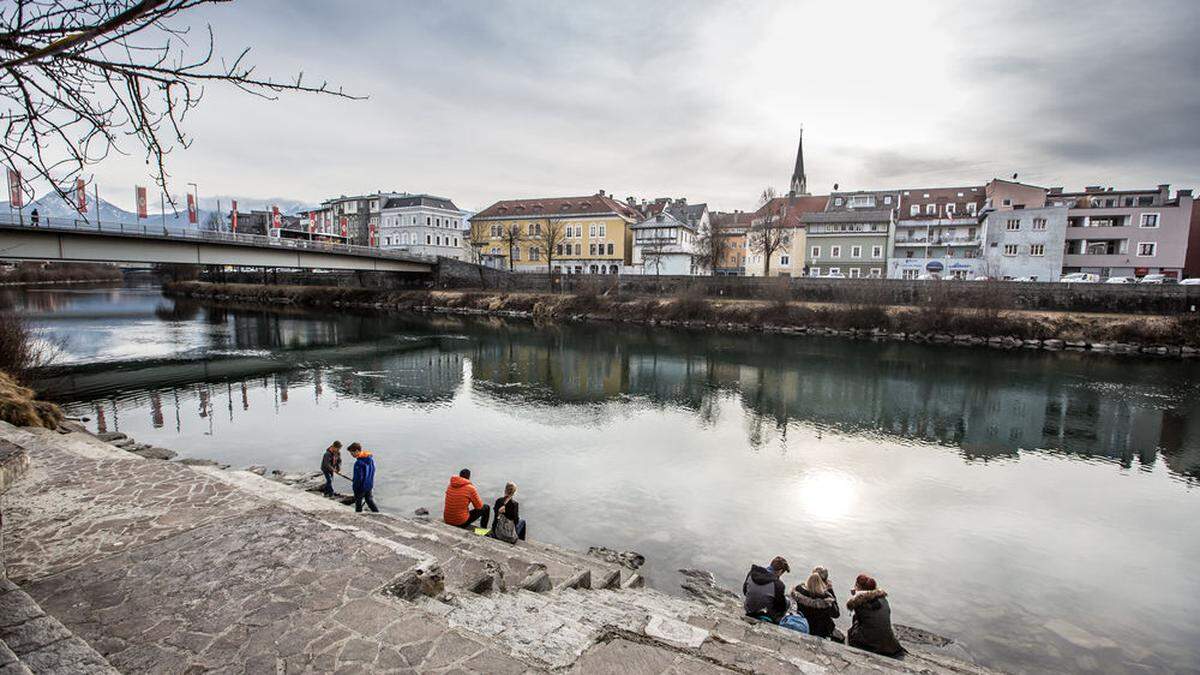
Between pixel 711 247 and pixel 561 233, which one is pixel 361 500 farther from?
pixel 561 233

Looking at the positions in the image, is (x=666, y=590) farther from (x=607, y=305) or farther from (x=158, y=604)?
(x=607, y=305)

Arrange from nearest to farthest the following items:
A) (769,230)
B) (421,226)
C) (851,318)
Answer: (851,318) → (769,230) → (421,226)

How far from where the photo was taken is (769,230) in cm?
6856

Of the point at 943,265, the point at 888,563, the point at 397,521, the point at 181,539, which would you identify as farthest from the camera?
the point at 943,265

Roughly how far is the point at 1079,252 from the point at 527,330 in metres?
59.0

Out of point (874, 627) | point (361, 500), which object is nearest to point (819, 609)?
point (874, 627)

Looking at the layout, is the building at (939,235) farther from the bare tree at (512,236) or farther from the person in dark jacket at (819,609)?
the person in dark jacket at (819,609)

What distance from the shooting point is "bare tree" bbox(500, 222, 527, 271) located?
83.6 meters

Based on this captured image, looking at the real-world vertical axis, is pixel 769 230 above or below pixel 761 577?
above

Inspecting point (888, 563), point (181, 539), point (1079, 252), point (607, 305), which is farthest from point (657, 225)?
point (181, 539)

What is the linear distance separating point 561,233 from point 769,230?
1187 inches

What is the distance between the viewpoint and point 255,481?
12.6 m

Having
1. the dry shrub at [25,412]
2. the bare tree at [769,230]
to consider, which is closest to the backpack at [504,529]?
the dry shrub at [25,412]

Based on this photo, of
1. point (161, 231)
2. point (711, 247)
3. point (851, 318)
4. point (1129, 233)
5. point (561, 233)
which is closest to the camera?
point (161, 231)
